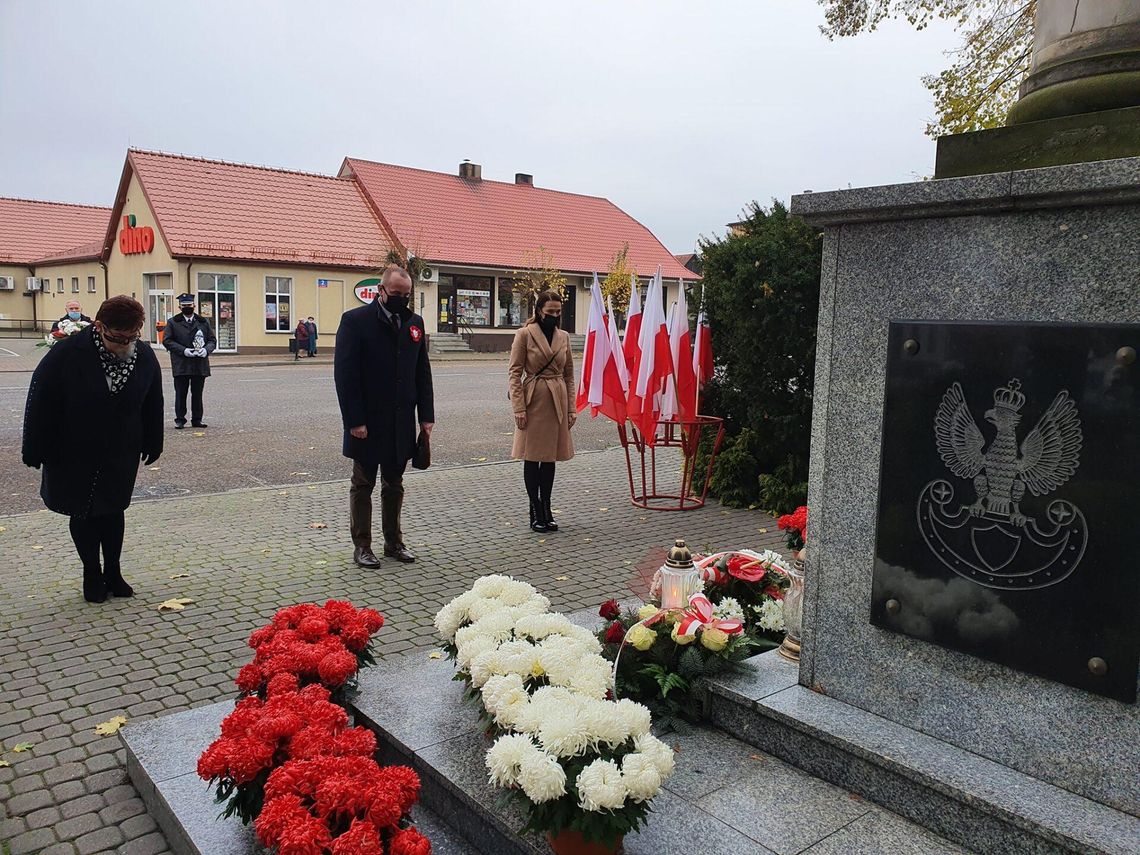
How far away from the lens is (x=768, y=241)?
802 cm

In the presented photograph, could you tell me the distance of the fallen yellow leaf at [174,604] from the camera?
539 centimetres

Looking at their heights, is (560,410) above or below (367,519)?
above

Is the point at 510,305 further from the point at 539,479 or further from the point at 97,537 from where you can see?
the point at 97,537

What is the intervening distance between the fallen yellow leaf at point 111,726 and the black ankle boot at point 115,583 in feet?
5.75

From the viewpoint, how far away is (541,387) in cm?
720

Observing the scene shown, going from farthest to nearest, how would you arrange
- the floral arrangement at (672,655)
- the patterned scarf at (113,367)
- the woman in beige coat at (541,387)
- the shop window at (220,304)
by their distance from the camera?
the shop window at (220,304), the woman in beige coat at (541,387), the patterned scarf at (113,367), the floral arrangement at (672,655)

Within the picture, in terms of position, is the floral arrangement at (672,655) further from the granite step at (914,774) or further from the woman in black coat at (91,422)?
the woman in black coat at (91,422)

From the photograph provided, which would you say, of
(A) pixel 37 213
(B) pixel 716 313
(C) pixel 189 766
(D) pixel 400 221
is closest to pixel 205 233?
(D) pixel 400 221

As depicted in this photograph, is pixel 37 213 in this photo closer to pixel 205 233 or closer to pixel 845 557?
pixel 205 233

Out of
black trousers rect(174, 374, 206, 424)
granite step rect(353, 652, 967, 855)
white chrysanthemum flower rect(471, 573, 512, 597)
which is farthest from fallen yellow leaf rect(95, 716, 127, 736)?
black trousers rect(174, 374, 206, 424)

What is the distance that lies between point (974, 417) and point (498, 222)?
129ft

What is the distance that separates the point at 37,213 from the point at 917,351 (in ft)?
178

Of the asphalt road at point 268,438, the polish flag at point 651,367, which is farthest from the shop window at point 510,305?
the polish flag at point 651,367

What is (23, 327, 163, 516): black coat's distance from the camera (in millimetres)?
5113
